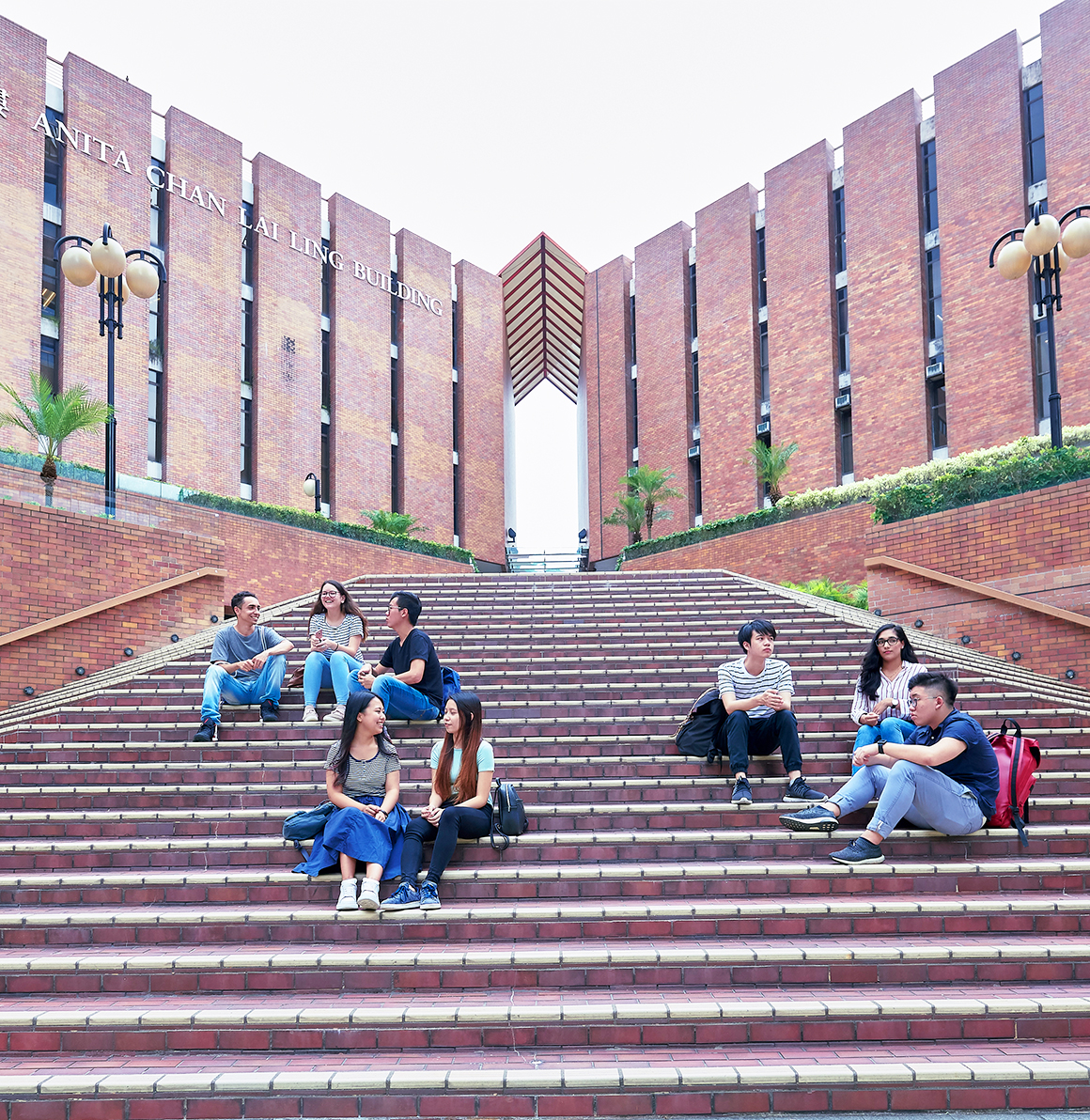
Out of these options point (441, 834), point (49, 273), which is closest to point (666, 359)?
point (49, 273)

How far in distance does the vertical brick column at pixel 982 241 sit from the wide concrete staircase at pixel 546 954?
1565cm

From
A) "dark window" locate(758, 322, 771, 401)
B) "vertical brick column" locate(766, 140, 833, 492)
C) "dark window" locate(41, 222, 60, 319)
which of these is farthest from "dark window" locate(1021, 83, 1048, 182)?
"dark window" locate(41, 222, 60, 319)

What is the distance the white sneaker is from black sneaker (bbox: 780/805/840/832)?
2.44 metres

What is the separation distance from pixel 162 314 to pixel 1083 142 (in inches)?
816

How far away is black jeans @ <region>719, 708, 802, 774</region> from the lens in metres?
5.64

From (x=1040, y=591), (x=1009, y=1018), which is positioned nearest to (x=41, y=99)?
(x=1040, y=591)

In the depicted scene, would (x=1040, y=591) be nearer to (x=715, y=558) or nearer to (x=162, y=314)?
(x=715, y=558)

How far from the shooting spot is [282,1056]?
3.78 m

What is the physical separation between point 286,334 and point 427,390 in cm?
587

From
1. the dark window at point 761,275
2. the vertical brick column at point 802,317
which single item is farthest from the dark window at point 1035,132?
the dark window at point 761,275

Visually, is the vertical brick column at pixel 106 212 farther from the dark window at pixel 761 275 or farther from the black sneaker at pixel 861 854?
the black sneaker at pixel 861 854

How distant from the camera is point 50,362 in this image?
2020 cm

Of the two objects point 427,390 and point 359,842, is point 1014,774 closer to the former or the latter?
point 359,842

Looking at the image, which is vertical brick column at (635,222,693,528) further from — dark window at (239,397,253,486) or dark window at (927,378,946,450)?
dark window at (239,397,253,486)
